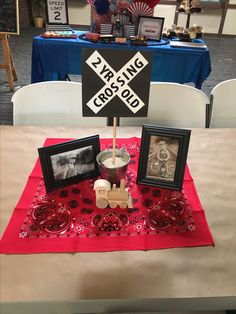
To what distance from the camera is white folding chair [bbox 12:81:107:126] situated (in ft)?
4.40

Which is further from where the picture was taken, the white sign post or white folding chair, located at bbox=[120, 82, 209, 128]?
the white sign post

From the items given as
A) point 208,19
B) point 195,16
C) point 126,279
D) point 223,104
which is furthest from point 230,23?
point 126,279

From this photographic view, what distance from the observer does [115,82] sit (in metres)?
0.77

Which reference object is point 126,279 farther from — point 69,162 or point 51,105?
point 51,105

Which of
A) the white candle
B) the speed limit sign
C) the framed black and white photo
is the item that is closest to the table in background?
the white candle

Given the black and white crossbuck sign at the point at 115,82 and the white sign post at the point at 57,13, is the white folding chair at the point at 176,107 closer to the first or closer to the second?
the black and white crossbuck sign at the point at 115,82

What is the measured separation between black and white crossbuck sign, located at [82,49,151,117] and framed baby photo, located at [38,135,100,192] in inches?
4.9

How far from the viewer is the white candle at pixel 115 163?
2.81 feet

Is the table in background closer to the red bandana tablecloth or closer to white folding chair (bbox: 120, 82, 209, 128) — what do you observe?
the red bandana tablecloth

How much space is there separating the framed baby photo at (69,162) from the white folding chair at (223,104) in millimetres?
770

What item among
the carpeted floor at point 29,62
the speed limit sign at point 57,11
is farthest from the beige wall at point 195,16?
the speed limit sign at point 57,11

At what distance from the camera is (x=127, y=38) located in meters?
2.65

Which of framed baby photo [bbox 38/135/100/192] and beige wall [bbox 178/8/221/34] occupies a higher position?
beige wall [bbox 178/8/221/34]

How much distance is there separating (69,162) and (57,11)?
91.8 inches
